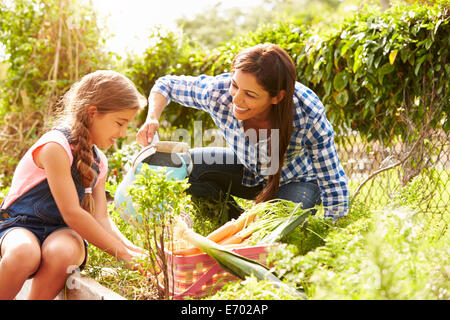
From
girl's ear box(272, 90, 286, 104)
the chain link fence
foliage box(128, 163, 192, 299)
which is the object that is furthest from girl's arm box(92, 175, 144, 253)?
the chain link fence

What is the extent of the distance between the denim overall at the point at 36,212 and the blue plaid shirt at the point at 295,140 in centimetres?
97

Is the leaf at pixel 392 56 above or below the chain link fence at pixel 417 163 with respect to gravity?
above

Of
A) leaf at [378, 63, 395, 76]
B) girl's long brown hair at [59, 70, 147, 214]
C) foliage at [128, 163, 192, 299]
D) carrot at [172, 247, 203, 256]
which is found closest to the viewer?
foliage at [128, 163, 192, 299]

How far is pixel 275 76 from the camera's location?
2199mm

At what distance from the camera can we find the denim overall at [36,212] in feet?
5.93

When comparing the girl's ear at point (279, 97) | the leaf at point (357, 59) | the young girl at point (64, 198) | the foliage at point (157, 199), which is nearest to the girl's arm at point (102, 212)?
the young girl at point (64, 198)

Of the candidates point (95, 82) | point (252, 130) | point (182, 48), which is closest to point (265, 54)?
point (252, 130)

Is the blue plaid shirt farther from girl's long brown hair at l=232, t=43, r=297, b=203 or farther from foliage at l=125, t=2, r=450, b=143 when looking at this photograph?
foliage at l=125, t=2, r=450, b=143

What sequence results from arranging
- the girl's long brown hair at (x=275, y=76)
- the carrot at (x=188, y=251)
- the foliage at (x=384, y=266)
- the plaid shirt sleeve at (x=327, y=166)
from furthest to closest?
1. the plaid shirt sleeve at (x=327, y=166)
2. the girl's long brown hair at (x=275, y=76)
3. the carrot at (x=188, y=251)
4. the foliage at (x=384, y=266)

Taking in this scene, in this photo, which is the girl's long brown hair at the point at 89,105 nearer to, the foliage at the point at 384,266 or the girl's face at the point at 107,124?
the girl's face at the point at 107,124

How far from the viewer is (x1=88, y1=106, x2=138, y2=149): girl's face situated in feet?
6.27

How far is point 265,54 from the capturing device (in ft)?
7.20

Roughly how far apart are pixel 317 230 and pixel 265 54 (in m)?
0.90
